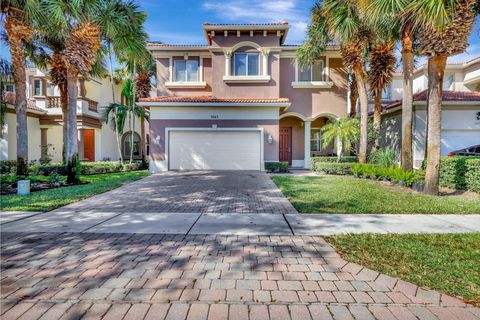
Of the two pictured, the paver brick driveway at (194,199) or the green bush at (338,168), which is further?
the green bush at (338,168)

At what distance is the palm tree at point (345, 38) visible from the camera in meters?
11.7

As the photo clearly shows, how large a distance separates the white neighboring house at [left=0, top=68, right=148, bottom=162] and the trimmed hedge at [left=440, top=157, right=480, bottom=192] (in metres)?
21.6

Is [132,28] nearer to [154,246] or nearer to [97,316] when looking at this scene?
[154,246]

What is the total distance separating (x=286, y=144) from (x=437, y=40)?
36.5 feet

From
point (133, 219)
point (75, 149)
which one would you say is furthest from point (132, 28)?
point (133, 219)

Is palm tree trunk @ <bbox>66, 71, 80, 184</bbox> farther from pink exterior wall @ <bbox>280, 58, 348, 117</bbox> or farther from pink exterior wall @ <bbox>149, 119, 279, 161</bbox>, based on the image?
pink exterior wall @ <bbox>280, 58, 348, 117</bbox>

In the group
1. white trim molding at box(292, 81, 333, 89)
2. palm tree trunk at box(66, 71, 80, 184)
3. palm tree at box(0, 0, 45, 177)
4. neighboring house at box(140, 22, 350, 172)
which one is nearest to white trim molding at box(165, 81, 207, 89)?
neighboring house at box(140, 22, 350, 172)

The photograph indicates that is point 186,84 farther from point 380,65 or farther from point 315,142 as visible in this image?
point 380,65

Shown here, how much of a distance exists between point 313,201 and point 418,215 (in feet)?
8.04

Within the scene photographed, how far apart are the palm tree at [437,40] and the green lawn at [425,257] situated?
4808mm

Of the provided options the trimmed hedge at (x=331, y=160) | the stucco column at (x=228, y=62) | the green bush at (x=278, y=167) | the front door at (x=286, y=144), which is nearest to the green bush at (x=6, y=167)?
the stucco column at (x=228, y=62)

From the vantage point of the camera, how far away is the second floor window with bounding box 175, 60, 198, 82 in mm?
17609

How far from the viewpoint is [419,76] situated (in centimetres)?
2305

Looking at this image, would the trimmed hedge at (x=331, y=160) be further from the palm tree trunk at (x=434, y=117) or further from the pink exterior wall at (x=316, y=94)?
the palm tree trunk at (x=434, y=117)
